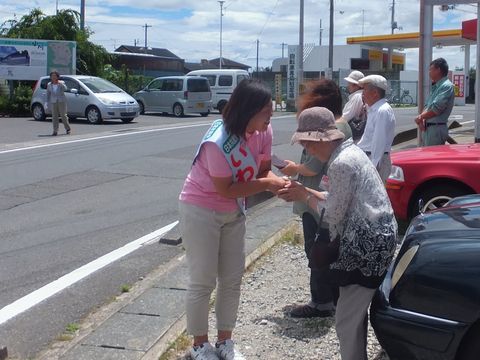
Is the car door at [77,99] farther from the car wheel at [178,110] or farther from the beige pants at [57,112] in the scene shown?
the car wheel at [178,110]

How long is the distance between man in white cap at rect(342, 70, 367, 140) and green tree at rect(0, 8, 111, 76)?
96.3ft

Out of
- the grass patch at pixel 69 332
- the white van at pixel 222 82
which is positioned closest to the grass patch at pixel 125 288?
the grass patch at pixel 69 332

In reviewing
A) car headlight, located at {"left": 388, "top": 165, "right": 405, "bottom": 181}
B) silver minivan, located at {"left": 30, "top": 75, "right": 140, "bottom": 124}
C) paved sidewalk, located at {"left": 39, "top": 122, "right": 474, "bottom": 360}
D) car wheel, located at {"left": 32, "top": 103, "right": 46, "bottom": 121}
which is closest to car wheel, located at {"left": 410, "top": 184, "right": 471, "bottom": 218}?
car headlight, located at {"left": 388, "top": 165, "right": 405, "bottom": 181}

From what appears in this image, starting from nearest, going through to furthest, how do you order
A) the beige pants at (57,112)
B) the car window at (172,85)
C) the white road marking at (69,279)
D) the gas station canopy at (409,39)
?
the white road marking at (69,279) < the beige pants at (57,112) < the car window at (172,85) < the gas station canopy at (409,39)

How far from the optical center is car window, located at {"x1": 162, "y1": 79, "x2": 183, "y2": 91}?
95.9 ft

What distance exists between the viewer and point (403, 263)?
3447 mm

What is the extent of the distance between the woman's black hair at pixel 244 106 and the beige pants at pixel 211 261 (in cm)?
50

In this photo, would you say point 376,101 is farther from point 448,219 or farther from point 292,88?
point 292,88

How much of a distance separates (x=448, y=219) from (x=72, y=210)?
20.5 feet

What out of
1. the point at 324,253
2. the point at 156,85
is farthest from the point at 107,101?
the point at 324,253

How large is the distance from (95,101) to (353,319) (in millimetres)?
21027

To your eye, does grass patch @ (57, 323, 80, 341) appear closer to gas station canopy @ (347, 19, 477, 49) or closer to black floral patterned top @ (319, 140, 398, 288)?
black floral patterned top @ (319, 140, 398, 288)

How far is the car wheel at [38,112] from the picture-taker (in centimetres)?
2500

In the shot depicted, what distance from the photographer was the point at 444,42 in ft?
152
